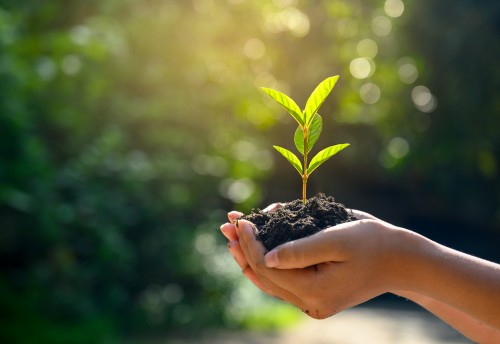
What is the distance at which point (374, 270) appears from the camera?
1560 mm

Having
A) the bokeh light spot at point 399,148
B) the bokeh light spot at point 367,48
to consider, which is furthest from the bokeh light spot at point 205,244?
the bokeh light spot at point 367,48

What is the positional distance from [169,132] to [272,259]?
6.78 meters

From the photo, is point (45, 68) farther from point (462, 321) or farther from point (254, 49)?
point (254, 49)

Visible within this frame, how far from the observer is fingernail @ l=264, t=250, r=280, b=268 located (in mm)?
1541

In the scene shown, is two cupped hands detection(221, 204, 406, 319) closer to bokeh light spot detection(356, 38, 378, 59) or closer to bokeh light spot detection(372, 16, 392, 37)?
bokeh light spot detection(372, 16, 392, 37)

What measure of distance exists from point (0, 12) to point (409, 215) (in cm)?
880

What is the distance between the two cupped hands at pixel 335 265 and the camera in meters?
1.53

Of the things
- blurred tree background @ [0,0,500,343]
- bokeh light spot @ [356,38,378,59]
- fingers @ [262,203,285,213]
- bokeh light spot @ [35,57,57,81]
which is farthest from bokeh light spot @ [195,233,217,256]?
fingers @ [262,203,285,213]

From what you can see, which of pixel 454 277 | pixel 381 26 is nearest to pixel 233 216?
pixel 454 277

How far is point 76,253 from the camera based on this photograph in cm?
684

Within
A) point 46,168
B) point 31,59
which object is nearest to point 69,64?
point 31,59

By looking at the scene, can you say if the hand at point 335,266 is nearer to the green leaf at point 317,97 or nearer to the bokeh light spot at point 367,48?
the green leaf at point 317,97

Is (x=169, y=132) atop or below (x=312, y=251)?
atop

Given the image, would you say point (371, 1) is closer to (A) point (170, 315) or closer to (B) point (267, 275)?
(A) point (170, 315)
